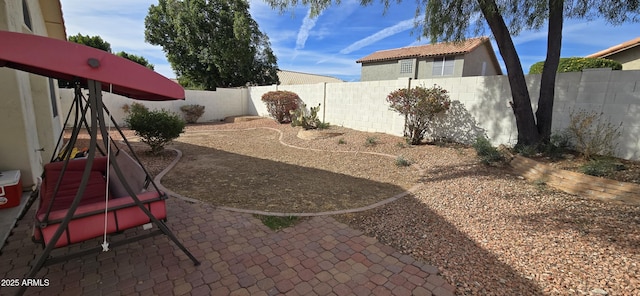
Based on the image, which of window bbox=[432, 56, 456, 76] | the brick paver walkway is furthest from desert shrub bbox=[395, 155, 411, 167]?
window bbox=[432, 56, 456, 76]

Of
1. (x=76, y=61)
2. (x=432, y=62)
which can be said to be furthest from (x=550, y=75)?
(x=432, y=62)

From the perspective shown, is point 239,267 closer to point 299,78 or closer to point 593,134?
point 593,134

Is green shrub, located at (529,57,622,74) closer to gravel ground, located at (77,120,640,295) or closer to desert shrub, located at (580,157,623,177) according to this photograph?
desert shrub, located at (580,157,623,177)

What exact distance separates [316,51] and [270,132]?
9841mm

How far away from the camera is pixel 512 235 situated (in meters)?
3.40

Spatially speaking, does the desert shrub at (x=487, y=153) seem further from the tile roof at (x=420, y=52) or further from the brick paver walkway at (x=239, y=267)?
the tile roof at (x=420, y=52)

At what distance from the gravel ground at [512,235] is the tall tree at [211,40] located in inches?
696

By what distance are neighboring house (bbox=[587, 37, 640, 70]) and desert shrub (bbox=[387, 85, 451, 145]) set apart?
471 inches

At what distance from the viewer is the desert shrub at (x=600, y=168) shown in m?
4.56

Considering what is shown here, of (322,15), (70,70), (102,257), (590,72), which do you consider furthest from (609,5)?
(102,257)

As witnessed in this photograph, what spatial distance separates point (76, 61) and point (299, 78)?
36.2 metres

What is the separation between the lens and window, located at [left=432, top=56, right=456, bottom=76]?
66.0 feet

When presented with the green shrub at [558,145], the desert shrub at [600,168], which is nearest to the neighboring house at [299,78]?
the green shrub at [558,145]

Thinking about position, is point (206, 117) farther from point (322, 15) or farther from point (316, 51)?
point (322, 15)
